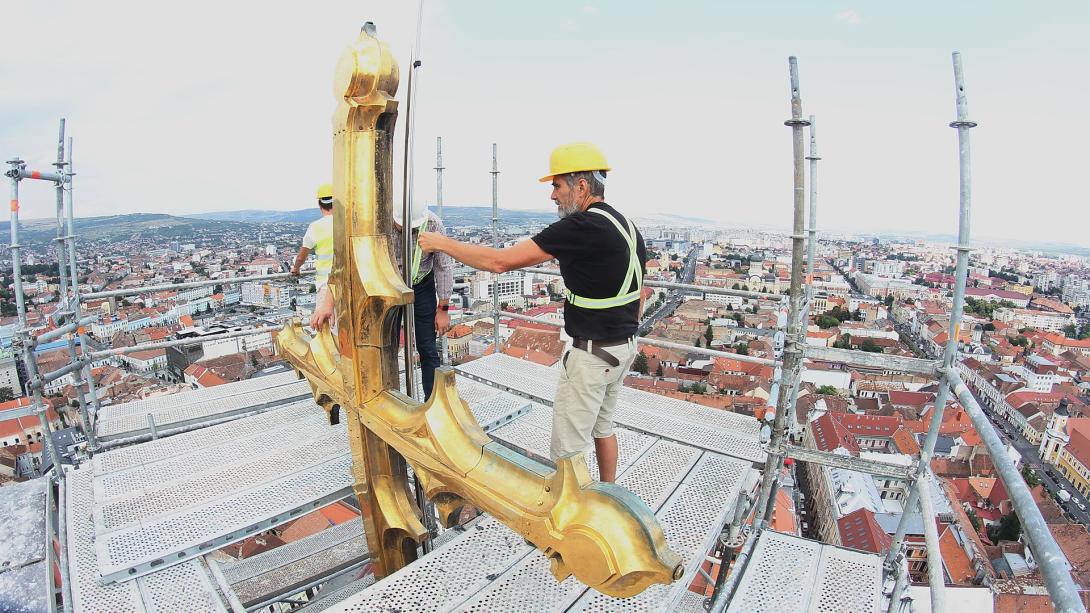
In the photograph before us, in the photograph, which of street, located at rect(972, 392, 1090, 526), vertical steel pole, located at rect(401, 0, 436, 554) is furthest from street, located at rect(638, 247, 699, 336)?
vertical steel pole, located at rect(401, 0, 436, 554)

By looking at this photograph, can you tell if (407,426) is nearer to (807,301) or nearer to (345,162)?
(345,162)

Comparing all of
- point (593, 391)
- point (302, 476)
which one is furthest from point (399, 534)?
point (302, 476)

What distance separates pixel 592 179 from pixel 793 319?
61.1 inches

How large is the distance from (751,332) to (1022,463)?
27008 mm

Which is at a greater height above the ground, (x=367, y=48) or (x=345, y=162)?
(x=367, y=48)

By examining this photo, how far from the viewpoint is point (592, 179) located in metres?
2.17

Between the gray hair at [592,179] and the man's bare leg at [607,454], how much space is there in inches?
44.2

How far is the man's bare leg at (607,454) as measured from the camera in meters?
2.61

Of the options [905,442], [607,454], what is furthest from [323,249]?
[905,442]

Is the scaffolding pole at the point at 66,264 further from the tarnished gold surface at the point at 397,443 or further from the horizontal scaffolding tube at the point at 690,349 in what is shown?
the tarnished gold surface at the point at 397,443

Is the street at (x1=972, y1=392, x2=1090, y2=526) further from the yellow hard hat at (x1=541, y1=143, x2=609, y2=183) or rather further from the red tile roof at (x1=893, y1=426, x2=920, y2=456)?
the yellow hard hat at (x1=541, y1=143, x2=609, y2=183)

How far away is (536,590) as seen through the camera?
2.21 metres

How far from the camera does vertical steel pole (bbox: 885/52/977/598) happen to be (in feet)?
8.10

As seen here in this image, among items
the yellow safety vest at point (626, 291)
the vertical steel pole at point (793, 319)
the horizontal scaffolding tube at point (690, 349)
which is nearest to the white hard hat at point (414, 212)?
the yellow safety vest at point (626, 291)
